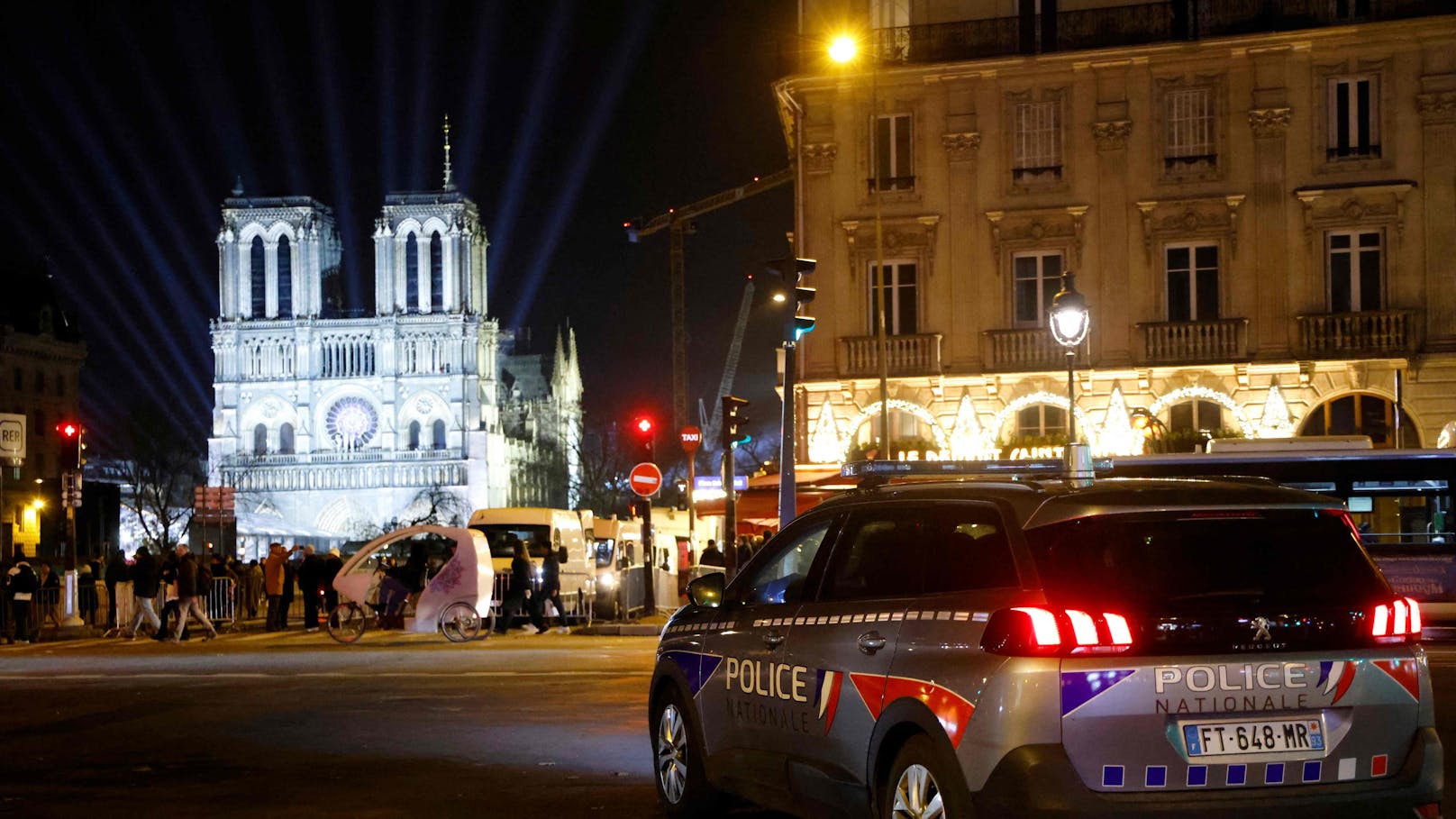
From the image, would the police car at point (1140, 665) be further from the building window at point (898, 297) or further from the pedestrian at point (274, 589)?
the building window at point (898, 297)

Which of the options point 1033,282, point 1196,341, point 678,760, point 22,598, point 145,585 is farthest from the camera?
point 1033,282

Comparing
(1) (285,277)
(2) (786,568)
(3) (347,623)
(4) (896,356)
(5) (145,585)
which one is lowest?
(3) (347,623)

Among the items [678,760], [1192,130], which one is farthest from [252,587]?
[678,760]

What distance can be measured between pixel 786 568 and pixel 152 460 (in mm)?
101401

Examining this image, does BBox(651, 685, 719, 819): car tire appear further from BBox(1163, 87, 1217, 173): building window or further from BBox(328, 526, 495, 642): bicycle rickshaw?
BBox(1163, 87, 1217, 173): building window

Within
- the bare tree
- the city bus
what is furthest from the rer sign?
the bare tree

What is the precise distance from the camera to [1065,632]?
5988 mm

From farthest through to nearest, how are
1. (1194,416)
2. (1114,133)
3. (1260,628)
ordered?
1. (1114,133)
2. (1194,416)
3. (1260,628)

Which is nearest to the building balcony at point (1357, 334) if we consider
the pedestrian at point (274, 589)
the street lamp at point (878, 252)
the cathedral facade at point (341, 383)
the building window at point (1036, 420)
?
the building window at point (1036, 420)

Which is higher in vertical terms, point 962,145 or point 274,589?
point 962,145

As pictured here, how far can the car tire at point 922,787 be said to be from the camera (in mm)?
6215

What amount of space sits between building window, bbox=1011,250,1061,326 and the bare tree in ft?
232

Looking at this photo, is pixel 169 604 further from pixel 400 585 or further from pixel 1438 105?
pixel 1438 105

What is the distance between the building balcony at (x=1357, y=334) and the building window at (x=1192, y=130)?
12.6ft
